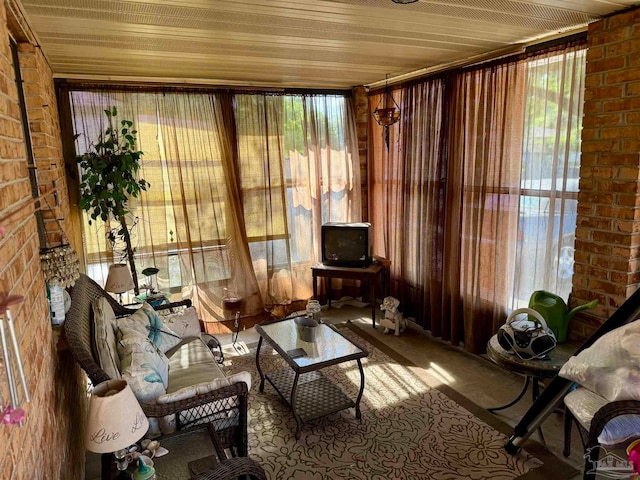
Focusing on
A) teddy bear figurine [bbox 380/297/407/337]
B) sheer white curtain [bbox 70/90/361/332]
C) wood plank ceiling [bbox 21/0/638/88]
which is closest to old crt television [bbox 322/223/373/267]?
sheer white curtain [bbox 70/90/361/332]

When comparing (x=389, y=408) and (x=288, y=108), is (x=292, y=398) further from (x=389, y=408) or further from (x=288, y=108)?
(x=288, y=108)

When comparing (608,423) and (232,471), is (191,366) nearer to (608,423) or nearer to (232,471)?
(232,471)

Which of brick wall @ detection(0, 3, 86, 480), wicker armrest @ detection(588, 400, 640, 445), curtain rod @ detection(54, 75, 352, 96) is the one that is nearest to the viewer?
brick wall @ detection(0, 3, 86, 480)

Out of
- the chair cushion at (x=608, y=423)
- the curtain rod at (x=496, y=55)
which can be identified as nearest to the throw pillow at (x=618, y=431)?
the chair cushion at (x=608, y=423)

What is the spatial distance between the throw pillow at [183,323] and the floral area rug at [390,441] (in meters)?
0.65

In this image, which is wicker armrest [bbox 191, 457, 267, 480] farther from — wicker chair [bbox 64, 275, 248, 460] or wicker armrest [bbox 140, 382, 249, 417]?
wicker armrest [bbox 140, 382, 249, 417]

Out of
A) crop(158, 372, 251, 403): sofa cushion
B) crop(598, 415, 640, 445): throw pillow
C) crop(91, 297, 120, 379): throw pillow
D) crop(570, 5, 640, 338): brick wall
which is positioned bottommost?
crop(598, 415, 640, 445): throw pillow

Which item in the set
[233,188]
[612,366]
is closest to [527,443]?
[612,366]

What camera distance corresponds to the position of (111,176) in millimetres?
3447

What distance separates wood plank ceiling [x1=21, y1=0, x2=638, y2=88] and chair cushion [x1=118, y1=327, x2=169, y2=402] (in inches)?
64.5

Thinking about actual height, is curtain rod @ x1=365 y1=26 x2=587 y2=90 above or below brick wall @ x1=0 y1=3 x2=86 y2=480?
above

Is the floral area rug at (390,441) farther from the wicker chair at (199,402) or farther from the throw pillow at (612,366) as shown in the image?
the throw pillow at (612,366)

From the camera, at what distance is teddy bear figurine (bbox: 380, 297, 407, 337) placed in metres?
4.21

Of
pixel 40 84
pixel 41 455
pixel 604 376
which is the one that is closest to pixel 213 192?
pixel 40 84
